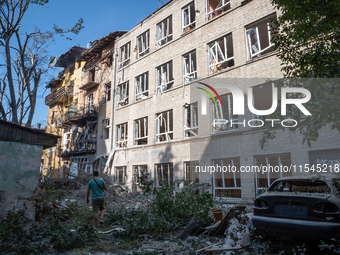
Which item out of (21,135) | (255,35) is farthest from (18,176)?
(255,35)

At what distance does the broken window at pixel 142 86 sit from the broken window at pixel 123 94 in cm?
137

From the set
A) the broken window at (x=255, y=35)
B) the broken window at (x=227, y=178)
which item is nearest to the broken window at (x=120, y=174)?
the broken window at (x=227, y=178)

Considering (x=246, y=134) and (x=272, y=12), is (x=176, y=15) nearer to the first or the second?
(x=272, y=12)

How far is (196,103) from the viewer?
16.0 meters

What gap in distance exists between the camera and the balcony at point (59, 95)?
101ft

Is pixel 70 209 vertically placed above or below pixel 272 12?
below

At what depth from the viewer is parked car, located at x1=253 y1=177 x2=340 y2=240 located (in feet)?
14.1

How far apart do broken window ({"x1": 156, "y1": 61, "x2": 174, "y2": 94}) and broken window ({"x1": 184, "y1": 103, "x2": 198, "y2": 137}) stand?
2.84m

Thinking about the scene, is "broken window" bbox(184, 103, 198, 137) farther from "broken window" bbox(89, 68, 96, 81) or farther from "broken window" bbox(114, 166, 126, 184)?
"broken window" bbox(89, 68, 96, 81)

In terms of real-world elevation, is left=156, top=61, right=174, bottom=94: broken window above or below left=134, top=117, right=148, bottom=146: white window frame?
above

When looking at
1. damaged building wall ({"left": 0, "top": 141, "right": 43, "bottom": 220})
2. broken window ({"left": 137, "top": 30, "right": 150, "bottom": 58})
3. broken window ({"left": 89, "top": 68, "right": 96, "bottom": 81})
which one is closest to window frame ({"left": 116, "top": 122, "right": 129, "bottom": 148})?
broken window ({"left": 137, "top": 30, "right": 150, "bottom": 58})

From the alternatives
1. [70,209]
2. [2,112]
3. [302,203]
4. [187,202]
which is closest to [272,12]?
[187,202]

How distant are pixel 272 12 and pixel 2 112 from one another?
16.4 meters

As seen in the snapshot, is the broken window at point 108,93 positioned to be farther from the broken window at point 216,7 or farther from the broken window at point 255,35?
the broken window at point 255,35
